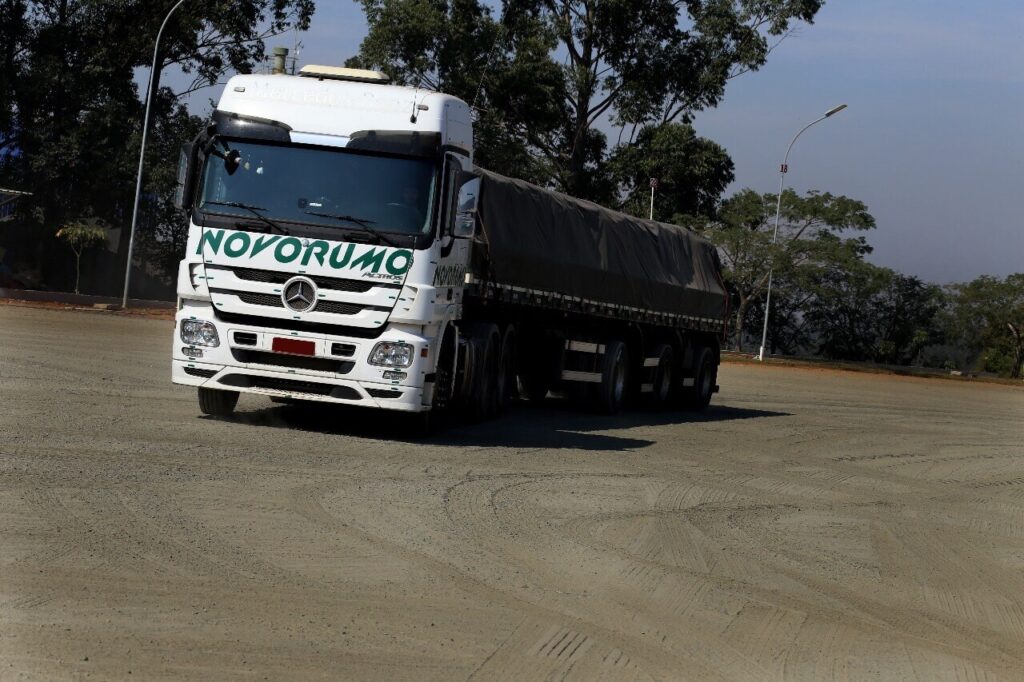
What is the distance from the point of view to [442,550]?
8.69m

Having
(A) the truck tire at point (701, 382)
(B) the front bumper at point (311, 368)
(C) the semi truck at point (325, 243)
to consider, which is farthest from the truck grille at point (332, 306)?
(A) the truck tire at point (701, 382)

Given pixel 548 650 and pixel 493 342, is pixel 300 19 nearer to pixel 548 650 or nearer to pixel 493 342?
pixel 493 342

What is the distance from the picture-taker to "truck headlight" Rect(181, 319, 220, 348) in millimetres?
13797

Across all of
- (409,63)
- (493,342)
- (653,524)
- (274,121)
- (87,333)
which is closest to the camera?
(653,524)

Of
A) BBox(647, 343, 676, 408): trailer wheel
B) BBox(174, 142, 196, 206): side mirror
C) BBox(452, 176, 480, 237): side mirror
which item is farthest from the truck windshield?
BBox(647, 343, 676, 408): trailer wheel

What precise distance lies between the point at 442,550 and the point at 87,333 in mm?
22400

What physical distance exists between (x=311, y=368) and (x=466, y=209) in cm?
223

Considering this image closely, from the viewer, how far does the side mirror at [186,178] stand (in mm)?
13728

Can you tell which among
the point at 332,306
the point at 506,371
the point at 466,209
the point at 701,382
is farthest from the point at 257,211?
the point at 701,382

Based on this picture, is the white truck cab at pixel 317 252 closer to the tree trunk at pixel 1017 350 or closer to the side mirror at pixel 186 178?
the side mirror at pixel 186 178

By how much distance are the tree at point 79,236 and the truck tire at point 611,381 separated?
30.6 m

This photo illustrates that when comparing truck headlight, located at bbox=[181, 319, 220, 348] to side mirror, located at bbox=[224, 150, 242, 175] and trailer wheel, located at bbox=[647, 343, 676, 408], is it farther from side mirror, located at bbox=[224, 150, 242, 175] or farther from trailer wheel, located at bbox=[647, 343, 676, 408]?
trailer wheel, located at bbox=[647, 343, 676, 408]

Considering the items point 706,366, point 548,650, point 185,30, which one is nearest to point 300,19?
point 185,30

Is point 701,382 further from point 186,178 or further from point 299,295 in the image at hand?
point 186,178
